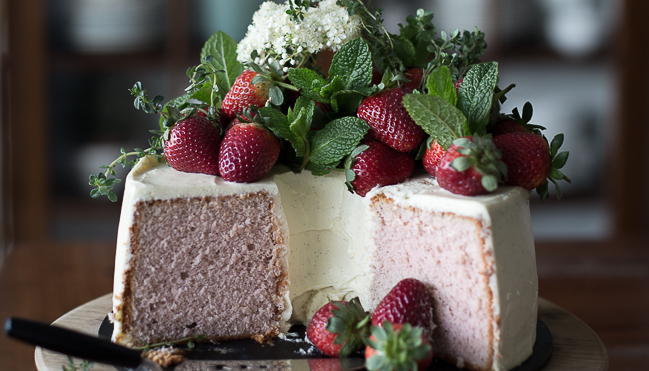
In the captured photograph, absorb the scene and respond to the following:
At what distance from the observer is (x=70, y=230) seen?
336cm

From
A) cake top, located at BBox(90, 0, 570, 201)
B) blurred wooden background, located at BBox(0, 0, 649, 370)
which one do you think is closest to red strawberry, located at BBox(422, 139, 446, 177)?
cake top, located at BBox(90, 0, 570, 201)

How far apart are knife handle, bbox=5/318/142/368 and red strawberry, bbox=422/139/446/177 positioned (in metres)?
0.75

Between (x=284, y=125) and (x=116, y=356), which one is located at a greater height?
(x=284, y=125)

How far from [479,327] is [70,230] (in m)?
2.55

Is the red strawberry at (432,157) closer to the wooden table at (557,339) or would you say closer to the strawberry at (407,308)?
the strawberry at (407,308)

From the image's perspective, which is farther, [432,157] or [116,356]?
[432,157]

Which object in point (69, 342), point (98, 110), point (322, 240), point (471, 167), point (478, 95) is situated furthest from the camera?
point (98, 110)

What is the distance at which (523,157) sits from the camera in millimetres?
1414

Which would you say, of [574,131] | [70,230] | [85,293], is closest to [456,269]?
[85,293]

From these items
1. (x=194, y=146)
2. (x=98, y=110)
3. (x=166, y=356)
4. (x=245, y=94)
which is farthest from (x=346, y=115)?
(x=98, y=110)

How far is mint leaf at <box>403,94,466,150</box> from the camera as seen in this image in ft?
4.50

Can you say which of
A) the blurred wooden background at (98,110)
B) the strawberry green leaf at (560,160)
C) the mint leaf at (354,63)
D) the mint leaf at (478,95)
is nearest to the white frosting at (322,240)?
the mint leaf at (354,63)

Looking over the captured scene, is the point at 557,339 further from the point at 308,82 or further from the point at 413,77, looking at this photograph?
the point at 308,82

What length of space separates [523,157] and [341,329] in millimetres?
537
